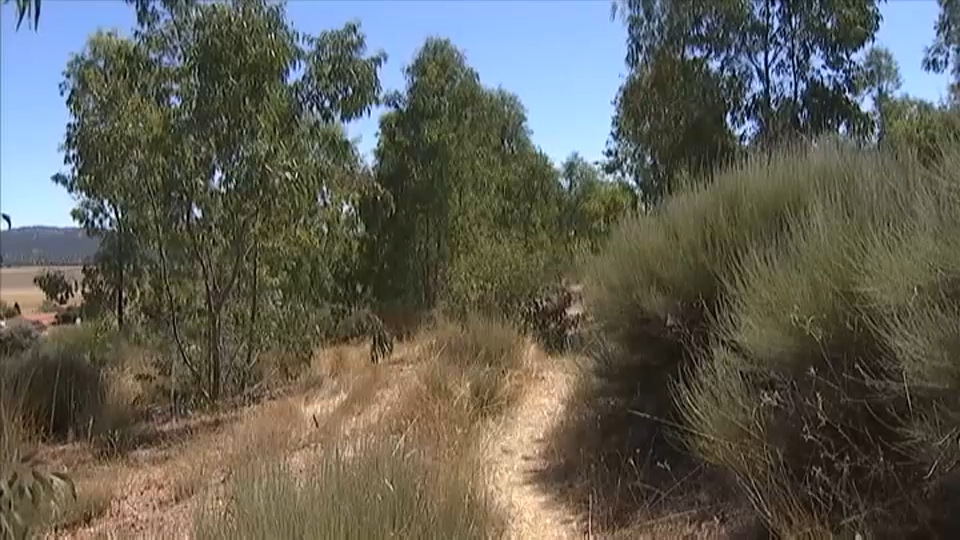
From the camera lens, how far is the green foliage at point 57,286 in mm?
20062

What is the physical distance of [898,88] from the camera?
86.8 feet

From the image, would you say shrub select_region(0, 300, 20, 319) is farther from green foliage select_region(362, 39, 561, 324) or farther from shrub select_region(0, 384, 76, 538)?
shrub select_region(0, 384, 76, 538)

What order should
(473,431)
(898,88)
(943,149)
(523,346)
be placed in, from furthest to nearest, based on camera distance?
1. (898,88)
2. (523,346)
3. (473,431)
4. (943,149)

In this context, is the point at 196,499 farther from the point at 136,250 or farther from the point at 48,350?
the point at 136,250

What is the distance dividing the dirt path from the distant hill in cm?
835

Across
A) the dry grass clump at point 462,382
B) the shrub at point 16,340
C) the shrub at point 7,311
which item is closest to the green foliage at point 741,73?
the dry grass clump at point 462,382

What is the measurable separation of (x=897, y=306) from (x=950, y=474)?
0.84m

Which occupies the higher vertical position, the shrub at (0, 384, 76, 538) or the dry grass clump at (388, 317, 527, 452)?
the shrub at (0, 384, 76, 538)

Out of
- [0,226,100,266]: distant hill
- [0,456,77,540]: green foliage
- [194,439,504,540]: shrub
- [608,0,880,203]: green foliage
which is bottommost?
[194,439,504,540]: shrub

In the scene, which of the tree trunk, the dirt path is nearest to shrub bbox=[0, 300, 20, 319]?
the tree trunk

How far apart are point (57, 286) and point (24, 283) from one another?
24.3 m

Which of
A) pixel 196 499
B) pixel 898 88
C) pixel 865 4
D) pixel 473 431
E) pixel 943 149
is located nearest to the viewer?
pixel 943 149

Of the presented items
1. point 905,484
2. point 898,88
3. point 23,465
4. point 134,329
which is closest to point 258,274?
point 134,329

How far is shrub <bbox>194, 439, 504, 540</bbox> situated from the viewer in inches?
160
